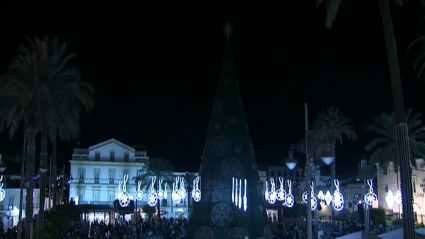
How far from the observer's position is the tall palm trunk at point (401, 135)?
10.9m

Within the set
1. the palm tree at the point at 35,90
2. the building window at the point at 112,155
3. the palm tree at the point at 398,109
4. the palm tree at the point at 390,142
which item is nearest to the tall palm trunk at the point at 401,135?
the palm tree at the point at 398,109

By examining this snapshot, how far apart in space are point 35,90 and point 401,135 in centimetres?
1685

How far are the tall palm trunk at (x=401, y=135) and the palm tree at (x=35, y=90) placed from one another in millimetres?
15764

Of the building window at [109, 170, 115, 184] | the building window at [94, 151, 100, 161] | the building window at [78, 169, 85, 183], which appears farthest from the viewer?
the building window at [109, 170, 115, 184]

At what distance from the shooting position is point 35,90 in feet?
69.5

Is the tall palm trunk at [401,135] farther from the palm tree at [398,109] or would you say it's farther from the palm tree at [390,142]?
the palm tree at [390,142]

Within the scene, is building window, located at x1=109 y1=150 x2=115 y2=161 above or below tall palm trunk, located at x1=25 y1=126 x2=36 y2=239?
above

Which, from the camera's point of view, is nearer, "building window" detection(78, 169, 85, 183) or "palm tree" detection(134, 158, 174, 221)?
"palm tree" detection(134, 158, 174, 221)

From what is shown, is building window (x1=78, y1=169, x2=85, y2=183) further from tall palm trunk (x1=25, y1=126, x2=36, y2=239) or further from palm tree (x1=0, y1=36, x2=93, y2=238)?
tall palm trunk (x1=25, y1=126, x2=36, y2=239)

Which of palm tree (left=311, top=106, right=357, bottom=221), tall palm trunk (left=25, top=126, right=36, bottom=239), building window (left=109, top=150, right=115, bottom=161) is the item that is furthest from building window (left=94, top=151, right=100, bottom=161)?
tall palm trunk (left=25, top=126, right=36, bottom=239)

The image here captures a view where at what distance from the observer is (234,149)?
68.8 ft

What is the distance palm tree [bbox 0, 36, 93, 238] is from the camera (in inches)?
832

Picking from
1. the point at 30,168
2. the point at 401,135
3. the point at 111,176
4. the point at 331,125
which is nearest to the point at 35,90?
the point at 30,168

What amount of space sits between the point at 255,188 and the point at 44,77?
11.9 m
